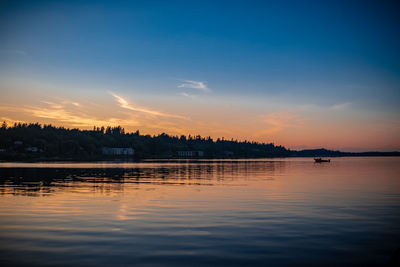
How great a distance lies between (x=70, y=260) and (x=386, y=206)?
91.2 feet

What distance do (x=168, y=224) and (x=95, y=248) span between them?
6.56 meters

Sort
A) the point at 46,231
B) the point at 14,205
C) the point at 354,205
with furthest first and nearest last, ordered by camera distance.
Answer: the point at 354,205 < the point at 14,205 < the point at 46,231

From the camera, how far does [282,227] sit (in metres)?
20.9

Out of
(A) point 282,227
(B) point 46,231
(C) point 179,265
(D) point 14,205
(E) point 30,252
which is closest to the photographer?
(C) point 179,265

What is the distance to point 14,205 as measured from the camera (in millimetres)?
28422

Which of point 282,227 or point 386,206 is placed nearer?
point 282,227

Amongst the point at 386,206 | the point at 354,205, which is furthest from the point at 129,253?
the point at 386,206

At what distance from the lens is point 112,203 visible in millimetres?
30188

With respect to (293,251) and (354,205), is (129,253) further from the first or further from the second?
(354,205)

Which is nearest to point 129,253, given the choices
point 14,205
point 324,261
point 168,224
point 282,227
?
point 168,224

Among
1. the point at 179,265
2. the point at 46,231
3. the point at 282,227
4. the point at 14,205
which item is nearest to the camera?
the point at 179,265

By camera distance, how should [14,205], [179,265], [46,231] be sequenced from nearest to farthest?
[179,265] < [46,231] < [14,205]

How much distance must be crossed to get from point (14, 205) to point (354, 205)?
1189 inches

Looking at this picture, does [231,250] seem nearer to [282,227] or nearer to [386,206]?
[282,227]
